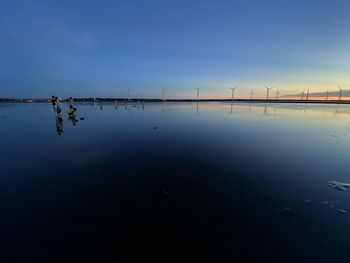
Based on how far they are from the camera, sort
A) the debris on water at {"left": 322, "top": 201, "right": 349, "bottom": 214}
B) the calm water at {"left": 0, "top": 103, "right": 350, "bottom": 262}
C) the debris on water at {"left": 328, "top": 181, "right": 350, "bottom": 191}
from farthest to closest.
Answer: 1. the debris on water at {"left": 328, "top": 181, "right": 350, "bottom": 191}
2. the debris on water at {"left": 322, "top": 201, "right": 349, "bottom": 214}
3. the calm water at {"left": 0, "top": 103, "right": 350, "bottom": 262}

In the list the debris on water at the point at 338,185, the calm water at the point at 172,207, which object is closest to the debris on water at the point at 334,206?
the calm water at the point at 172,207

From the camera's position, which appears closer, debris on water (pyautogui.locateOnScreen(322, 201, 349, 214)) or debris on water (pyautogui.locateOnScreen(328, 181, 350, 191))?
debris on water (pyautogui.locateOnScreen(322, 201, 349, 214))

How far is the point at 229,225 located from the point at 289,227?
161 centimetres

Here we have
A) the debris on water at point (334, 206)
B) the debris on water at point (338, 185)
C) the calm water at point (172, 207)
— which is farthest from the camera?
the debris on water at point (338, 185)

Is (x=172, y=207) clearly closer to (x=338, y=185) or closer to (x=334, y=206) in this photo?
(x=334, y=206)

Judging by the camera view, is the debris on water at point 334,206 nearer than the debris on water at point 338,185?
Yes

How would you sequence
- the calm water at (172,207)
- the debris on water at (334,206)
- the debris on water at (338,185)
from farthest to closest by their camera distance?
1. the debris on water at (338,185)
2. the debris on water at (334,206)
3. the calm water at (172,207)

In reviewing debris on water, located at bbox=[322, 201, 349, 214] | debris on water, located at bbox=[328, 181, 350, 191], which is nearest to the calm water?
debris on water, located at bbox=[322, 201, 349, 214]

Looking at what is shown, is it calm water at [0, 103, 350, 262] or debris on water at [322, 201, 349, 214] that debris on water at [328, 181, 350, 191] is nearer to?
calm water at [0, 103, 350, 262]

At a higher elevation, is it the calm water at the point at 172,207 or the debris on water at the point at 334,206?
the calm water at the point at 172,207

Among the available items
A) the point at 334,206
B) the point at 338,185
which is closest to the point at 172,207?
the point at 334,206

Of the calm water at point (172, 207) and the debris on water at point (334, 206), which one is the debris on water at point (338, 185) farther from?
the debris on water at point (334, 206)

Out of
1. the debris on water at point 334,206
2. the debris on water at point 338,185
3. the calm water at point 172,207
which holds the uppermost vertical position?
the calm water at point 172,207

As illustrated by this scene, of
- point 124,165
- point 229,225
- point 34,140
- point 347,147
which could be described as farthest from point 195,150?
point 34,140
